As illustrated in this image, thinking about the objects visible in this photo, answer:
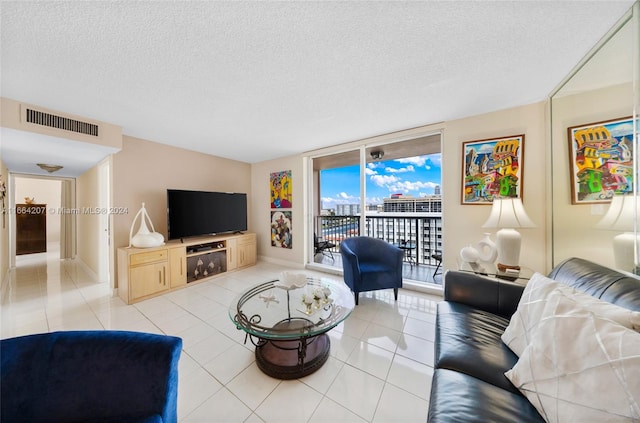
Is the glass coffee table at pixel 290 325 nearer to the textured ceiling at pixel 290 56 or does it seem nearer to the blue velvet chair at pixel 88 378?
the blue velvet chair at pixel 88 378

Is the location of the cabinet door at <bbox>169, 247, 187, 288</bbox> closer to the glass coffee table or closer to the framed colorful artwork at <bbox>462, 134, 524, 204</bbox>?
the glass coffee table

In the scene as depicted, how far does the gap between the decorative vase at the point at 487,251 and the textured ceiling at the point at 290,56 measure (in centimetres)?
146

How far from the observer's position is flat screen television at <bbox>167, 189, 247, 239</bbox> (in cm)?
319

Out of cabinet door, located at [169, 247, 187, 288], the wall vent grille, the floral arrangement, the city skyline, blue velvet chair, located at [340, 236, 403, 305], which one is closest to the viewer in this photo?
the floral arrangement

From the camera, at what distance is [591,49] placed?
1.48 metres

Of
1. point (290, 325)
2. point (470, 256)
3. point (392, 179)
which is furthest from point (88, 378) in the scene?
point (392, 179)

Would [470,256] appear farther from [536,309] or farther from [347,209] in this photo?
[347,209]

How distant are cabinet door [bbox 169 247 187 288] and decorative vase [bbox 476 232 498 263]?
12.6ft

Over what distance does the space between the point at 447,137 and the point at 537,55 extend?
1.13 metres

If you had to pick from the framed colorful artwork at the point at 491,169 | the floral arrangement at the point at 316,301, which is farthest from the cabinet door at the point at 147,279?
the framed colorful artwork at the point at 491,169

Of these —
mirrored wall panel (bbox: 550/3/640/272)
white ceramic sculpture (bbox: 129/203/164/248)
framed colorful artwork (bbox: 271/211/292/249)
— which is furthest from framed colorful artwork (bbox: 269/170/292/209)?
mirrored wall panel (bbox: 550/3/640/272)

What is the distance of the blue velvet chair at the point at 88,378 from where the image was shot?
0.75m

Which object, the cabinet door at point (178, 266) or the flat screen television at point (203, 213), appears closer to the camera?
the cabinet door at point (178, 266)

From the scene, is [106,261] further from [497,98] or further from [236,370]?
[497,98]
